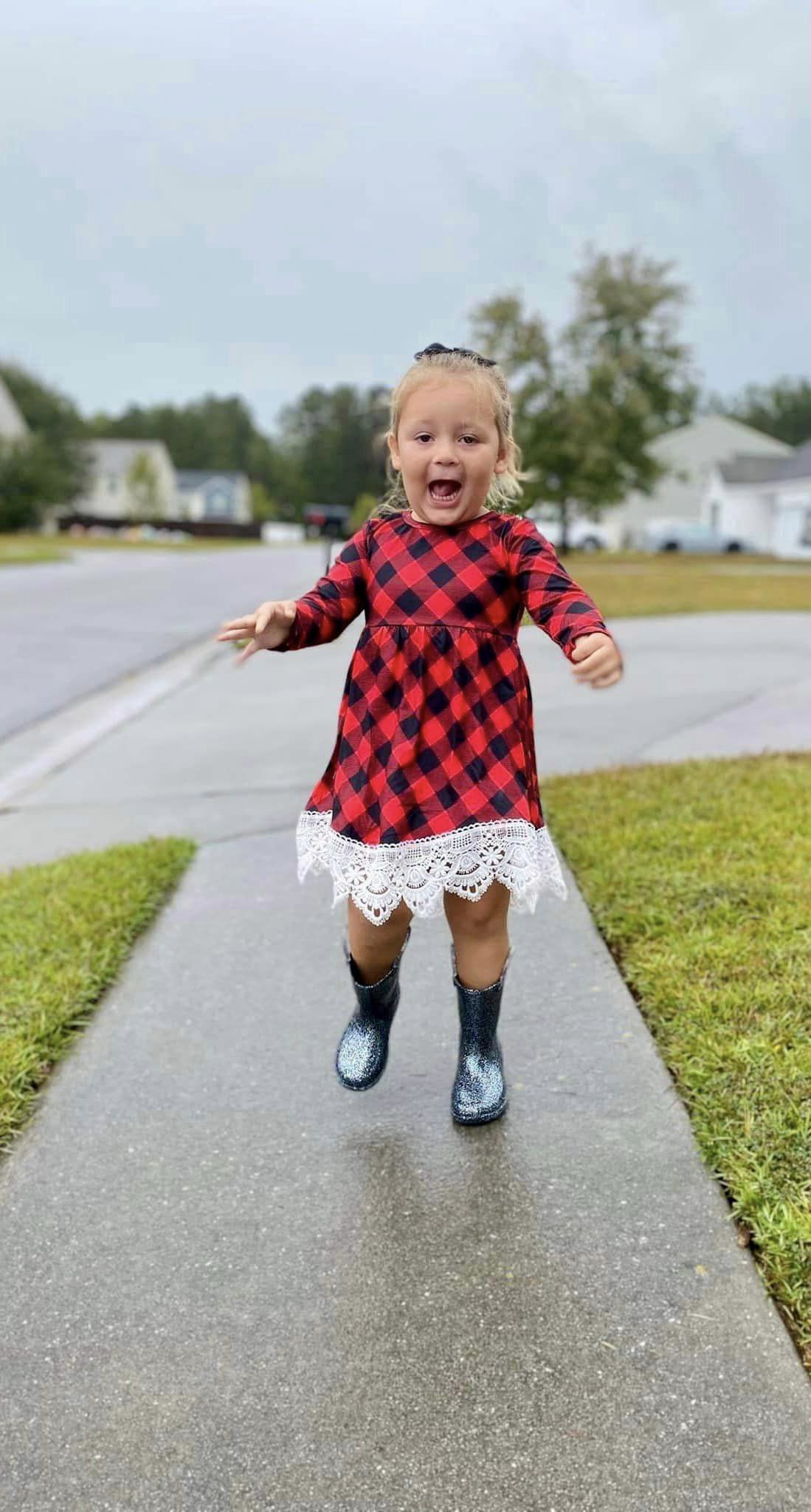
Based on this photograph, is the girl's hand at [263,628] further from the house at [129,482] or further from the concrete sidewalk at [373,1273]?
the house at [129,482]

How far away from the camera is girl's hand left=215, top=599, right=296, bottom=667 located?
2213 mm

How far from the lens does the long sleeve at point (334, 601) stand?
7.77 ft

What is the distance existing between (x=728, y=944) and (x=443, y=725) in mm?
1346

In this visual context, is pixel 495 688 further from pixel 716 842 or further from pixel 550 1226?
pixel 716 842

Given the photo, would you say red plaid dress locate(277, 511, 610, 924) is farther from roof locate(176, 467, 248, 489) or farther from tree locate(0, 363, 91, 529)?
roof locate(176, 467, 248, 489)

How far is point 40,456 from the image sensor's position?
4775 centimetres

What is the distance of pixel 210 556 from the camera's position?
104ft

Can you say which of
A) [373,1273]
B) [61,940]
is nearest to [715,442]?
[61,940]

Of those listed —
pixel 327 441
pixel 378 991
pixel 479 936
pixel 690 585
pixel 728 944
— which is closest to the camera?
pixel 479 936

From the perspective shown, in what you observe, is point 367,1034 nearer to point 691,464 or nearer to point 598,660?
point 598,660

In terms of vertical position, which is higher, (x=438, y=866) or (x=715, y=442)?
(x=715, y=442)

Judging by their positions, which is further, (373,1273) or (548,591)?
(548,591)

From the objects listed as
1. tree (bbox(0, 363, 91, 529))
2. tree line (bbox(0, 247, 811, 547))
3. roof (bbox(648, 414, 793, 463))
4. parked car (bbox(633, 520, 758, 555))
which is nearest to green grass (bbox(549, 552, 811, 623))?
tree line (bbox(0, 247, 811, 547))

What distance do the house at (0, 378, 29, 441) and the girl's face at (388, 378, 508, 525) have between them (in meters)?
51.7
